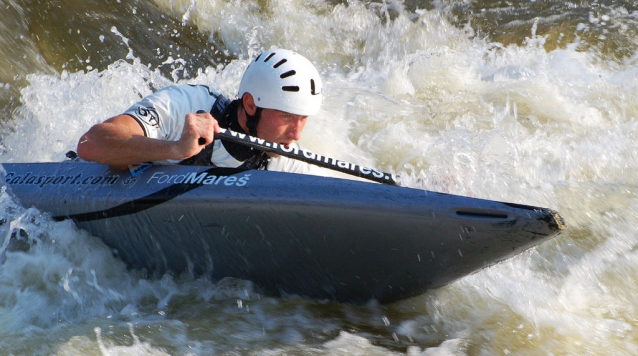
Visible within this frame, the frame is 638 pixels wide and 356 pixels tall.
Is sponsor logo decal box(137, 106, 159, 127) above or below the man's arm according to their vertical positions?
above

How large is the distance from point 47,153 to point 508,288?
139 inches

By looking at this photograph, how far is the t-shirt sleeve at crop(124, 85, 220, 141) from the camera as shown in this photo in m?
3.28

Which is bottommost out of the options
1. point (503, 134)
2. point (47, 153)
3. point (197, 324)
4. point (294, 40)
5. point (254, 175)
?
point (197, 324)

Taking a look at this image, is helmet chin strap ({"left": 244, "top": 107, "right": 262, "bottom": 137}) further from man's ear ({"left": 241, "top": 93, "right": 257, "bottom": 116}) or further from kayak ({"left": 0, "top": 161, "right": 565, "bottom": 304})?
kayak ({"left": 0, "top": 161, "right": 565, "bottom": 304})

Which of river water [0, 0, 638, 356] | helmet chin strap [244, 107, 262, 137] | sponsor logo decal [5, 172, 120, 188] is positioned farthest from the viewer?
helmet chin strap [244, 107, 262, 137]

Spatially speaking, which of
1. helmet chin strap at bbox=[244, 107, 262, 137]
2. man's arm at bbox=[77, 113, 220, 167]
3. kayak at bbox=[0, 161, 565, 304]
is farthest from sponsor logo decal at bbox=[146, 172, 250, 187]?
helmet chin strap at bbox=[244, 107, 262, 137]

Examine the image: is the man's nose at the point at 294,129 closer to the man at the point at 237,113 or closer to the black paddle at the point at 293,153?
the man at the point at 237,113

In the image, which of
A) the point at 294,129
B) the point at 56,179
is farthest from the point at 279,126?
the point at 56,179

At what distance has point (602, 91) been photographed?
20.1 feet

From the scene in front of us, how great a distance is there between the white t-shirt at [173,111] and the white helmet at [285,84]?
0.26m

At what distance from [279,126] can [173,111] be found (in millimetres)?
580

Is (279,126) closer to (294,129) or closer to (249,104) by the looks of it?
(294,129)

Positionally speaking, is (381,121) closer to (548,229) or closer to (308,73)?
(308,73)

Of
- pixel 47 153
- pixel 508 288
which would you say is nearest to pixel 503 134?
pixel 508 288
